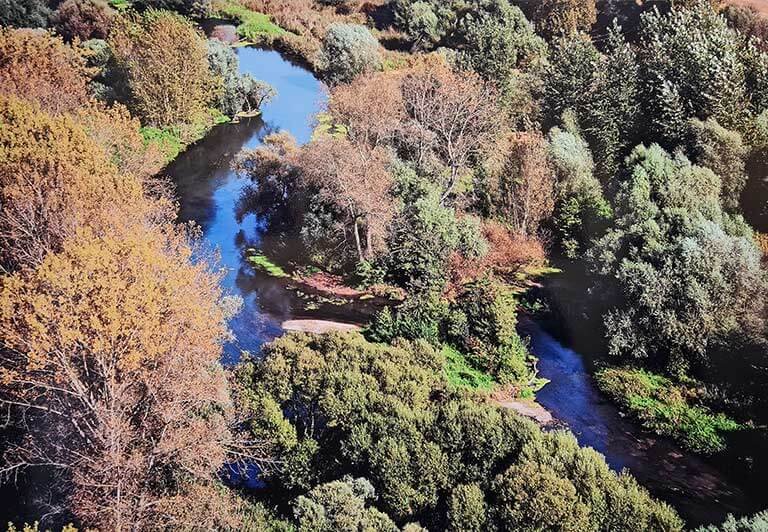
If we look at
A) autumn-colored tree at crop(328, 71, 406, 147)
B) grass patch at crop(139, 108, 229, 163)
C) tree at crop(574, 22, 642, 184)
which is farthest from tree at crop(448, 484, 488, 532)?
grass patch at crop(139, 108, 229, 163)

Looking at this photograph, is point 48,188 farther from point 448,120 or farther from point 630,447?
point 630,447

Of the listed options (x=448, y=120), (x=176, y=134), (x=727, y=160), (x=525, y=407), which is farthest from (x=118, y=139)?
(x=727, y=160)

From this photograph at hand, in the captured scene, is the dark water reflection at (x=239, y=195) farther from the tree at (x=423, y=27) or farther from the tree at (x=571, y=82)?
the tree at (x=571, y=82)

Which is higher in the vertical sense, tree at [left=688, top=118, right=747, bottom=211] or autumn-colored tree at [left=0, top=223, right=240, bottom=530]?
tree at [left=688, top=118, right=747, bottom=211]

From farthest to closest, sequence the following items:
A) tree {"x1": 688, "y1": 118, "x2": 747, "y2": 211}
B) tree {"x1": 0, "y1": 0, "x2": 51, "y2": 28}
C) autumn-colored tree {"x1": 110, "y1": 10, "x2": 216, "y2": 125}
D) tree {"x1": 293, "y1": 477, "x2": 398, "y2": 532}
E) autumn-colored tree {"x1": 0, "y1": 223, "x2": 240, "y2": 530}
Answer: tree {"x1": 0, "y1": 0, "x2": 51, "y2": 28}
autumn-colored tree {"x1": 110, "y1": 10, "x2": 216, "y2": 125}
tree {"x1": 688, "y1": 118, "x2": 747, "y2": 211}
autumn-colored tree {"x1": 0, "y1": 223, "x2": 240, "y2": 530}
tree {"x1": 293, "y1": 477, "x2": 398, "y2": 532}

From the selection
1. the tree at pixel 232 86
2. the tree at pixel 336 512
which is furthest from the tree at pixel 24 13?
the tree at pixel 336 512

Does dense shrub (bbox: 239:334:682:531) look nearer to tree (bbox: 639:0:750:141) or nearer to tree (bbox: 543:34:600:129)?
tree (bbox: 639:0:750:141)

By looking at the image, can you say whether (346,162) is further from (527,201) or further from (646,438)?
(646,438)
